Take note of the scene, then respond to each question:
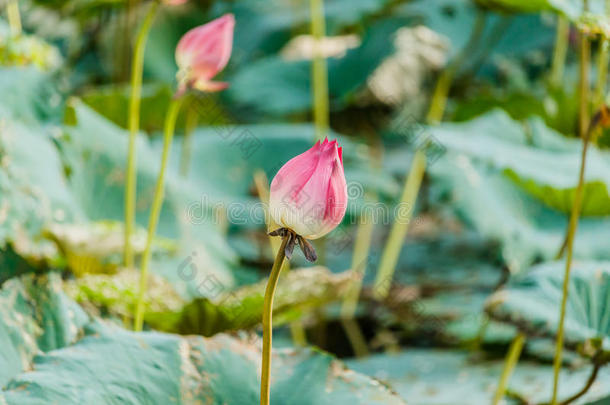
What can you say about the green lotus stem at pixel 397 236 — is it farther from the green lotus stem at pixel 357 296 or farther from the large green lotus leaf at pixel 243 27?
the large green lotus leaf at pixel 243 27

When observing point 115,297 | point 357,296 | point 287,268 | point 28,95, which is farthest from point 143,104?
point 115,297

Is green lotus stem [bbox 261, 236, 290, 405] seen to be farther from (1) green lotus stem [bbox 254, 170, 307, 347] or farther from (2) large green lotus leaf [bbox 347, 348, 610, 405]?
(2) large green lotus leaf [bbox 347, 348, 610, 405]

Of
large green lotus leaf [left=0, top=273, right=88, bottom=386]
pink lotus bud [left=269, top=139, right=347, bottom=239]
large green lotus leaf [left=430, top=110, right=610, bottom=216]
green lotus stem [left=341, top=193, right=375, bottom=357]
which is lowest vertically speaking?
green lotus stem [left=341, top=193, right=375, bottom=357]

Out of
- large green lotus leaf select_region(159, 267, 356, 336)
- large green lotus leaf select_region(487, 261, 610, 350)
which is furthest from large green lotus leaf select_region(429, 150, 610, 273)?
Result: large green lotus leaf select_region(159, 267, 356, 336)

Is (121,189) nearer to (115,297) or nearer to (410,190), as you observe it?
(115,297)

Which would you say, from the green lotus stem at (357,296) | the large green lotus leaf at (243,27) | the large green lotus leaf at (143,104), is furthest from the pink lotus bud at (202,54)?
the large green lotus leaf at (243,27)

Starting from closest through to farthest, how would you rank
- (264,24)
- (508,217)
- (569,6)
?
(569,6), (508,217), (264,24)

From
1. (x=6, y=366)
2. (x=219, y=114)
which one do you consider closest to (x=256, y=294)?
(x=6, y=366)

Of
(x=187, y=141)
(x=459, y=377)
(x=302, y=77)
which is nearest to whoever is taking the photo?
(x=459, y=377)
